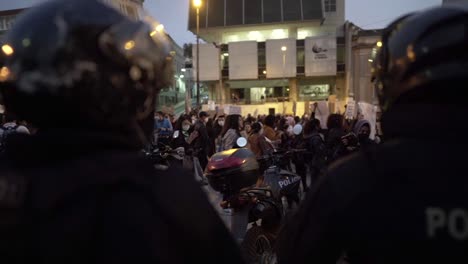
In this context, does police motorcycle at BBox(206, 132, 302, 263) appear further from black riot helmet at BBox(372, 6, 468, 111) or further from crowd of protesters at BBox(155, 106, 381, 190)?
black riot helmet at BBox(372, 6, 468, 111)

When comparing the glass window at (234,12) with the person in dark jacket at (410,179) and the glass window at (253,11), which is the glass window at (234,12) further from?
the person in dark jacket at (410,179)

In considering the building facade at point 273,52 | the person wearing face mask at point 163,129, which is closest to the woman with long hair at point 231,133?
the person wearing face mask at point 163,129

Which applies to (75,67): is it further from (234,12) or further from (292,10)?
(234,12)

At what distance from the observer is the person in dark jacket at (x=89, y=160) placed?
1011mm

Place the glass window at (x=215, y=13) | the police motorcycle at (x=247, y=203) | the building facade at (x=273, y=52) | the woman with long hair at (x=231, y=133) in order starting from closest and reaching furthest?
the police motorcycle at (x=247, y=203)
the woman with long hair at (x=231, y=133)
the building facade at (x=273, y=52)
the glass window at (x=215, y=13)

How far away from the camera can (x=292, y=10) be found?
4544 cm

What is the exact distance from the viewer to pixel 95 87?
4.00 ft

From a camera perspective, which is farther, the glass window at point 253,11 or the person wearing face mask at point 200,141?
the glass window at point 253,11

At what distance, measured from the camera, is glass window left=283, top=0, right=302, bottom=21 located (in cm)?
4525

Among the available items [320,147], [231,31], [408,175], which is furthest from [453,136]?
[231,31]

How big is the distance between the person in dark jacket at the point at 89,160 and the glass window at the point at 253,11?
151 ft

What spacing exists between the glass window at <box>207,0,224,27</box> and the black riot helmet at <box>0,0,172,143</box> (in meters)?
46.3

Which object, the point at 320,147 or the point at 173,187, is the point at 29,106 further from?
the point at 320,147

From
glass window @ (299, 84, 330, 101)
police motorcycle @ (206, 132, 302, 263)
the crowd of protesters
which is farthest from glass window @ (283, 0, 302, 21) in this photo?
police motorcycle @ (206, 132, 302, 263)
